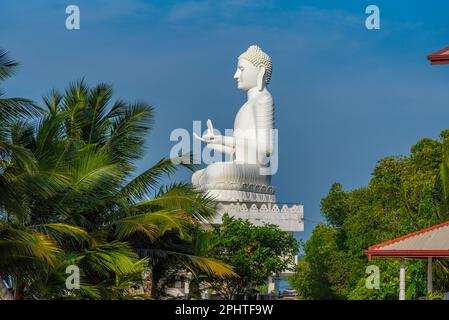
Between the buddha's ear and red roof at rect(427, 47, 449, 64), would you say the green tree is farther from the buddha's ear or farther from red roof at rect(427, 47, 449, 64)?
red roof at rect(427, 47, 449, 64)

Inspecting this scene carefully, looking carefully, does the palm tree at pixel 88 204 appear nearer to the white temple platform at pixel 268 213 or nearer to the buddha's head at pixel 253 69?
the white temple platform at pixel 268 213

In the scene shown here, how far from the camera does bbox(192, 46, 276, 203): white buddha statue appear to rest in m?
47.3

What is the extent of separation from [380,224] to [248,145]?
10.1 meters

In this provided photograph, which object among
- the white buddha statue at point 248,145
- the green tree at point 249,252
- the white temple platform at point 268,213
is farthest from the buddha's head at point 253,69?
the green tree at point 249,252

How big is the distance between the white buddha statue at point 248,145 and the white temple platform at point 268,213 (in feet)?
3.06

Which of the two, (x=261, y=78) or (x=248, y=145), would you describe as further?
(x=261, y=78)

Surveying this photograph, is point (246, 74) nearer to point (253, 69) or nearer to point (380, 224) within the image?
point (253, 69)

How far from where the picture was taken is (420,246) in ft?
78.6

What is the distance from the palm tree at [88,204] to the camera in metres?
18.0

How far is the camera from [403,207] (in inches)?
1561

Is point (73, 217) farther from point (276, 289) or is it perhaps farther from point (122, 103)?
point (276, 289)

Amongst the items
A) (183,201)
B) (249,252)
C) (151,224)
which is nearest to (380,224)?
(249,252)

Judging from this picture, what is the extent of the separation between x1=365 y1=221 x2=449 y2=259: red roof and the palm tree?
3642 mm
